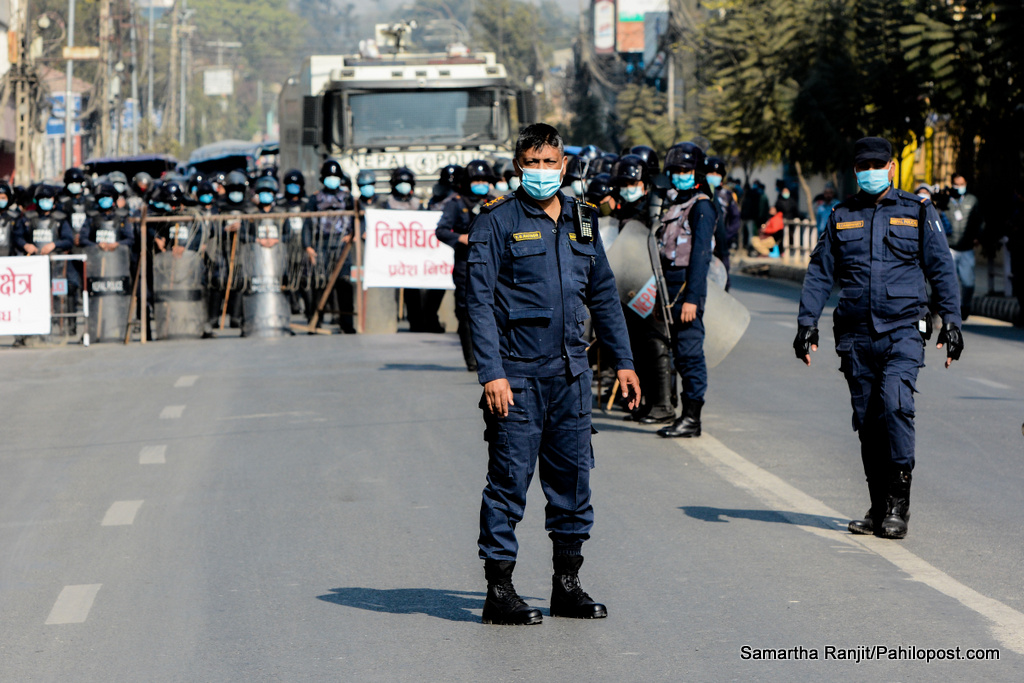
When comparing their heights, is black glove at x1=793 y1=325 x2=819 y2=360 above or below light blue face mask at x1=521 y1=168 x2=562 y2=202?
below

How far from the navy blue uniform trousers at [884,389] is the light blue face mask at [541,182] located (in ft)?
7.47

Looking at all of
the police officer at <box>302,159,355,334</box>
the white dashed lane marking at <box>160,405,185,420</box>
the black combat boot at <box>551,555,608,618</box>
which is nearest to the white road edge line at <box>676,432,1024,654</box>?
the black combat boot at <box>551,555,608,618</box>

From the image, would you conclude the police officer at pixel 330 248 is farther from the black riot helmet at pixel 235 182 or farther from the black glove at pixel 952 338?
the black glove at pixel 952 338

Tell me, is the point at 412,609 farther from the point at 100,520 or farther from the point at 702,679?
the point at 100,520

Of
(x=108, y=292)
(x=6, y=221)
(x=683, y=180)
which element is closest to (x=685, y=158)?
(x=683, y=180)

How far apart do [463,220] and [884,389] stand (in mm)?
7130

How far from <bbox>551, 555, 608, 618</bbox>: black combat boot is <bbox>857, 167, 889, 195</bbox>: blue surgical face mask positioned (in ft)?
8.22

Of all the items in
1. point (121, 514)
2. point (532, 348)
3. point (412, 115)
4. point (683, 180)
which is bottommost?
point (121, 514)

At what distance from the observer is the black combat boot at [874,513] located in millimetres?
7234

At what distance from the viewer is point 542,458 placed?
18.8 feet

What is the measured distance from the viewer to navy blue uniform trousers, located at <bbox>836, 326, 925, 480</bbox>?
23.4 ft

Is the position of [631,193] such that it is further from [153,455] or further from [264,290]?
[264,290]

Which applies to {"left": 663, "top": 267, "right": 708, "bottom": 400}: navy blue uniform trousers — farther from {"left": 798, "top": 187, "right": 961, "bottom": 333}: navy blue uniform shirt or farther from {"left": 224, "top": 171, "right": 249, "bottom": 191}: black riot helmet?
{"left": 224, "top": 171, "right": 249, "bottom": 191}: black riot helmet

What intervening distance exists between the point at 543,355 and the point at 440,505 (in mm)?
2743
